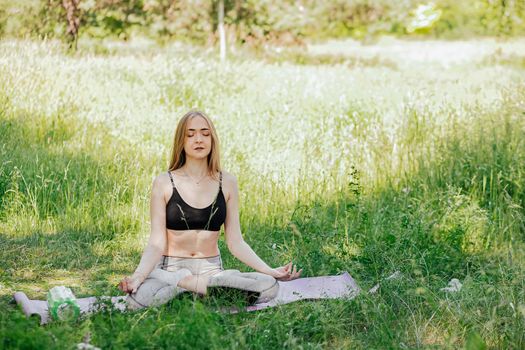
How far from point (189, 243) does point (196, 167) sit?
1.45 feet

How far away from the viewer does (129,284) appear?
3.89 meters

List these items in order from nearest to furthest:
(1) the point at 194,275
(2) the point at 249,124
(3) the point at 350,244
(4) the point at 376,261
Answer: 1. (1) the point at 194,275
2. (4) the point at 376,261
3. (3) the point at 350,244
4. (2) the point at 249,124

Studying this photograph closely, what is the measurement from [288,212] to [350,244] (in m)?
0.73

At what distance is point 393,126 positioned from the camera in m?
7.25

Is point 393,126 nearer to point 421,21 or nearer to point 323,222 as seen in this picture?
point 323,222

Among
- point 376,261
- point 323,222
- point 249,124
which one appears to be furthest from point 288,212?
point 249,124

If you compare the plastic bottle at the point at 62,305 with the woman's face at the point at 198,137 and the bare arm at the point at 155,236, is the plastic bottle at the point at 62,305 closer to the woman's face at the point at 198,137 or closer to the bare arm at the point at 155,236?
the bare arm at the point at 155,236

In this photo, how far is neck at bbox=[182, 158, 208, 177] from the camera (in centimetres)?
448

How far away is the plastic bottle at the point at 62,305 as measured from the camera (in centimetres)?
368

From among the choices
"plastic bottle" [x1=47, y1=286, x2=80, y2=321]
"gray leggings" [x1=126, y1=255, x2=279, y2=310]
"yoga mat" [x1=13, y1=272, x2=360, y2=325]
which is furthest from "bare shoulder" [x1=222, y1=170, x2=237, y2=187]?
"plastic bottle" [x1=47, y1=286, x2=80, y2=321]

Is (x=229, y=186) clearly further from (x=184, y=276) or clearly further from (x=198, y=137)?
(x=184, y=276)

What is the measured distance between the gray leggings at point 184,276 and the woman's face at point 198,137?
1.98 ft

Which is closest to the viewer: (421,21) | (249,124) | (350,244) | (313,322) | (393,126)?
(313,322)

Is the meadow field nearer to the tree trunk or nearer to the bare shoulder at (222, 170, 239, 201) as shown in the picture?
the bare shoulder at (222, 170, 239, 201)
